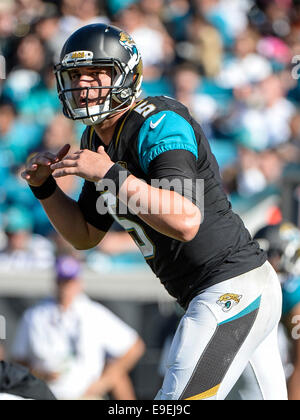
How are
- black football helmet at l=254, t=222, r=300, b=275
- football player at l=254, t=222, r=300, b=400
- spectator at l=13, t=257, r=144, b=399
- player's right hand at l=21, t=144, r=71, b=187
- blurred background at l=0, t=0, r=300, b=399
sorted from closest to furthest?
1. player's right hand at l=21, t=144, r=71, b=187
2. football player at l=254, t=222, r=300, b=400
3. black football helmet at l=254, t=222, r=300, b=275
4. spectator at l=13, t=257, r=144, b=399
5. blurred background at l=0, t=0, r=300, b=399

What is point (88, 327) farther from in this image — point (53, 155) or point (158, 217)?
point (158, 217)

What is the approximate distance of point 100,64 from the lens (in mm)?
3131

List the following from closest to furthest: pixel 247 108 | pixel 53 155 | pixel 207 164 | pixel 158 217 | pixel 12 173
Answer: pixel 158 217, pixel 207 164, pixel 53 155, pixel 12 173, pixel 247 108

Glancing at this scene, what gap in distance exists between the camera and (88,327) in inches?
225

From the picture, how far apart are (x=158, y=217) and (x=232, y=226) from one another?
21.8 inches

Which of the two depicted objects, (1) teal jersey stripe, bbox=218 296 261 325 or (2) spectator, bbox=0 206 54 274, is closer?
(1) teal jersey stripe, bbox=218 296 261 325

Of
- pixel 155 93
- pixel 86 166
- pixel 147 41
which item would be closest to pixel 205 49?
pixel 147 41

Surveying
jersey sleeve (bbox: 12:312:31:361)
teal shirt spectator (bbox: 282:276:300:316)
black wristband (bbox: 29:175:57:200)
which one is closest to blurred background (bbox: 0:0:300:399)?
jersey sleeve (bbox: 12:312:31:361)

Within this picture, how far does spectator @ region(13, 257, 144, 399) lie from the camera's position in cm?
559

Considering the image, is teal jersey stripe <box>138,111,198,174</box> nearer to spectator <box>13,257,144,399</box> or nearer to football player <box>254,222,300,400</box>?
football player <box>254,222,300,400</box>

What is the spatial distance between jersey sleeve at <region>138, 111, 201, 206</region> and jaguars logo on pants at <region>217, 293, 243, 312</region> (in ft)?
1.39

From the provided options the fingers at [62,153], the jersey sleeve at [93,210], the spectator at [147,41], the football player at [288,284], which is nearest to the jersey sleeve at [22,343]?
the football player at [288,284]

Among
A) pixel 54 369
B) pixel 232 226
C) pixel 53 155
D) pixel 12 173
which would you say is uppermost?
pixel 53 155
